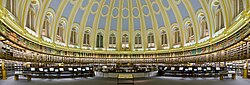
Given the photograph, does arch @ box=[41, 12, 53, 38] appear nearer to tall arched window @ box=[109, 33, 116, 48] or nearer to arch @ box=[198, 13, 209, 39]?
Result: tall arched window @ box=[109, 33, 116, 48]

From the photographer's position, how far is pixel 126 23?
38188 mm

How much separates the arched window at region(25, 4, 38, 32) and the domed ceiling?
0.19 meters

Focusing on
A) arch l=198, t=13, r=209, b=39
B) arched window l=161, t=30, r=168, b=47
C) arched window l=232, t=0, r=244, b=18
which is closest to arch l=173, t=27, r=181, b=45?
arched window l=161, t=30, r=168, b=47

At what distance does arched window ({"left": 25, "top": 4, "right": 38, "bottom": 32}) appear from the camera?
23.4 metres

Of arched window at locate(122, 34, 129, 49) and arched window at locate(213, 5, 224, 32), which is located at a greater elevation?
arched window at locate(213, 5, 224, 32)

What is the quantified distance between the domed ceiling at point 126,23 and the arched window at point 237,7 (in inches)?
213

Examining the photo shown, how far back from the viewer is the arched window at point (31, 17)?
2339 cm

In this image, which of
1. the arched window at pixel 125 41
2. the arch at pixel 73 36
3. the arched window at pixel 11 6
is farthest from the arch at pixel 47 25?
the arched window at pixel 125 41

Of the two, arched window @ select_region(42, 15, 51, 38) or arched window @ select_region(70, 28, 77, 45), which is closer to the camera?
arched window @ select_region(42, 15, 51, 38)

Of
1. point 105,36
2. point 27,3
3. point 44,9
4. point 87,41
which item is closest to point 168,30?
point 105,36

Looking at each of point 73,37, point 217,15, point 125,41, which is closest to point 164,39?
point 125,41

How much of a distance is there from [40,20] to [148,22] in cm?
1787

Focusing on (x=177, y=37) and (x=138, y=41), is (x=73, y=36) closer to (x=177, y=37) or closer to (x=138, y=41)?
(x=138, y=41)

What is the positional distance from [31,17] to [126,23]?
56.8ft
